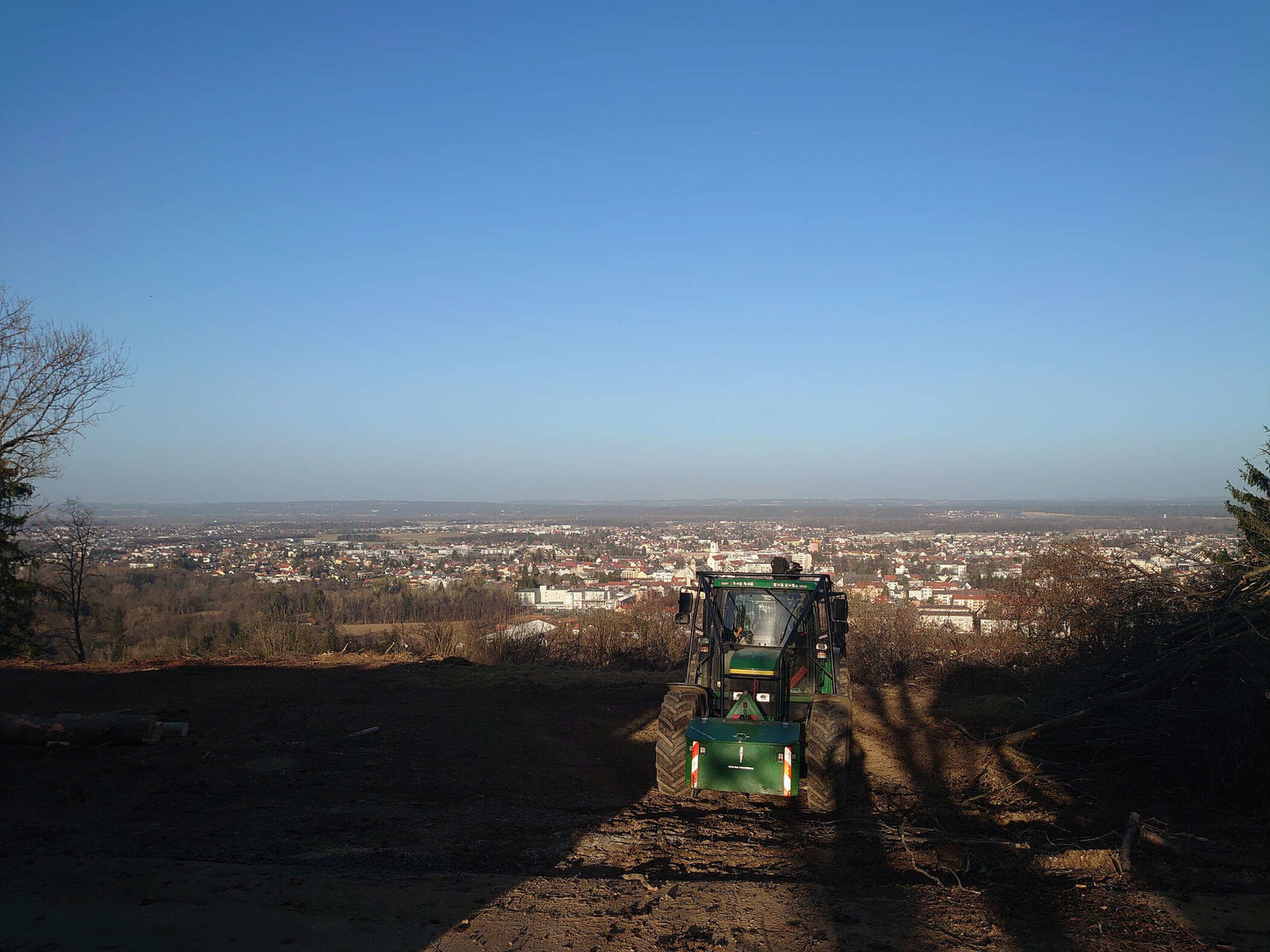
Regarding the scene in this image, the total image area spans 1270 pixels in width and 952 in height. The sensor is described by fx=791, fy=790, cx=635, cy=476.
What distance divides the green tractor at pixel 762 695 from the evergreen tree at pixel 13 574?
57.3 ft

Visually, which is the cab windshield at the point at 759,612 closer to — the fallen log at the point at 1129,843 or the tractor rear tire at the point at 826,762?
the tractor rear tire at the point at 826,762

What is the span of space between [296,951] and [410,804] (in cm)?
322

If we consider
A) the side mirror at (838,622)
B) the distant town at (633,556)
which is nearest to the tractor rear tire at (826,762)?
the side mirror at (838,622)

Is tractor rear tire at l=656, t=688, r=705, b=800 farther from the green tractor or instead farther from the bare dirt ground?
the bare dirt ground

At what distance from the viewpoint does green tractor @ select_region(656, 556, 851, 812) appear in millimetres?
8062

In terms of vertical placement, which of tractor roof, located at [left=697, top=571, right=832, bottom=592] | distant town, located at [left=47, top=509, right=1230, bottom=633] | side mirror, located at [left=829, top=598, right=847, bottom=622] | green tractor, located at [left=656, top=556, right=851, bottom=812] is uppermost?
tractor roof, located at [left=697, top=571, right=832, bottom=592]

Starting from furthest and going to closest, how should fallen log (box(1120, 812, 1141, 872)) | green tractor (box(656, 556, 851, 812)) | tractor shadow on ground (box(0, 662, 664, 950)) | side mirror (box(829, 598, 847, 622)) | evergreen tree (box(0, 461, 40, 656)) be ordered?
evergreen tree (box(0, 461, 40, 656)) → side mirror (box(829, 598, 847, 622)) → green tractor (box(656, 556, 851, 812)) → fallen log (box(1120, 812, 1141, 872)) → tractor shadow on ground (box(0, 662, 664, 950))

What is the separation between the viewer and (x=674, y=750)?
851cm

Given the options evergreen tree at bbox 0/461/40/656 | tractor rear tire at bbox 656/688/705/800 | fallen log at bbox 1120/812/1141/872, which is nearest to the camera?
fallen log at bbox 1120/812/1141/872

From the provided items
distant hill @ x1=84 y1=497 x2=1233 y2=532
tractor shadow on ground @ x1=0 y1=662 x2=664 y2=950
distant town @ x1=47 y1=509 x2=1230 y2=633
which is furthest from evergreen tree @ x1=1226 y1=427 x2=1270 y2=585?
distant hill @ x1=84 y1=497 x2=1233 y2=532

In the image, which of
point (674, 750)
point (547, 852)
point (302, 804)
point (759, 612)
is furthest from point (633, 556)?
point (547, 852)

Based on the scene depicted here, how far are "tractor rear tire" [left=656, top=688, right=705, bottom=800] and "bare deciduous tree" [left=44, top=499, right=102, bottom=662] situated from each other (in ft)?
57.7

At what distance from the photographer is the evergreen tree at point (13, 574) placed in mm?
18375

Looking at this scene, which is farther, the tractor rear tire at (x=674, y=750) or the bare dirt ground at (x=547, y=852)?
the tractor rear tire at (x=674, y=750)
